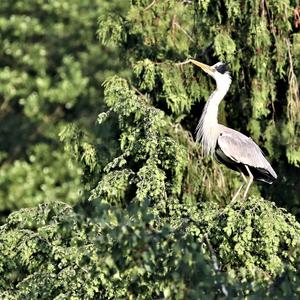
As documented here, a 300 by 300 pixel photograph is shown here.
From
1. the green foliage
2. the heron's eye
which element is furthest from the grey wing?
the green foliage

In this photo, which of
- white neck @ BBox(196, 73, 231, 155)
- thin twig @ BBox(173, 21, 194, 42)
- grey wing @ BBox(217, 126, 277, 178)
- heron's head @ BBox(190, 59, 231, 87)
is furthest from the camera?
thin twig @ BBox(173, 21, 194, 42)

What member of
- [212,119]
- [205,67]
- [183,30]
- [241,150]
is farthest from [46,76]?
[241,150]

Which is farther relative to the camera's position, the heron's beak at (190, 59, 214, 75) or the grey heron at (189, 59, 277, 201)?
the heron's beak at (190, 59, 214, 75)

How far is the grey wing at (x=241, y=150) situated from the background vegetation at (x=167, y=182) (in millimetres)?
403

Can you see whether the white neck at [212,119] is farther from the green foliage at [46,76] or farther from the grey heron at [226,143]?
the green foliage at [46,76]

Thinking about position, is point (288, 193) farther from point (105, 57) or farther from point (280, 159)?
point (105, 57)

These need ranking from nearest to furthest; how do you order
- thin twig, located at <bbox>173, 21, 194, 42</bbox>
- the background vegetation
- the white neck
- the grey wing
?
the background vegetation < the grey wing < the white neck < thin twig, located at <bbox>173, 21, 194, 42</bbox>

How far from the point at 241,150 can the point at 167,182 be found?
70 cm

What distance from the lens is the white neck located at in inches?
345

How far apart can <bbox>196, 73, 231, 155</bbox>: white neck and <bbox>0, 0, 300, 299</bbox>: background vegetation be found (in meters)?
0.23

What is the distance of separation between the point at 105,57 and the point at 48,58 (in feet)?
3.15

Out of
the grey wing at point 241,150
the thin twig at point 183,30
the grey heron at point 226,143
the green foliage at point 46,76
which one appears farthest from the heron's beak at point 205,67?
the green foliage at point 46,76

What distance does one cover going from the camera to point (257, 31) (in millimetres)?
9234

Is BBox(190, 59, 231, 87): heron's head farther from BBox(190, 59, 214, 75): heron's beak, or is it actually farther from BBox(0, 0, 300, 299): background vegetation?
BBox(0, 0, 300, 299): background vegetation
